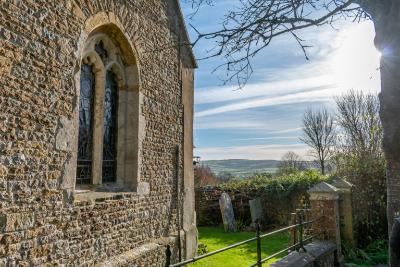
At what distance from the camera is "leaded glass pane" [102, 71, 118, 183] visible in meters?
7.09

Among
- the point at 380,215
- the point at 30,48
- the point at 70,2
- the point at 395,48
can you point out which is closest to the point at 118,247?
the point at 30,48

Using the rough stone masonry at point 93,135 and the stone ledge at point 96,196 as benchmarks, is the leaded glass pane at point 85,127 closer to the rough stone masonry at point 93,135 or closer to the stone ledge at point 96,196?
the rough stone masonry at point 93,135

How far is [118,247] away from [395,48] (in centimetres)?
563

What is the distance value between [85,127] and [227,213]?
10.2 m

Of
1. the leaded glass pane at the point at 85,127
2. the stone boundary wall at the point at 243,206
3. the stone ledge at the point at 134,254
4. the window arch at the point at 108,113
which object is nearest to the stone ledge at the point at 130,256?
the stone ledge at the point at 134,254

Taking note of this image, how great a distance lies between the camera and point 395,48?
2779 mm

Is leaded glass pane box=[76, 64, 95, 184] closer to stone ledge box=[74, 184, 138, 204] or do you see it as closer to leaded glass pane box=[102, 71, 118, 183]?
stone ledge box=[74, 184, 138, 204]

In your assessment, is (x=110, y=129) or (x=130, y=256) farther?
(x=110, y=129)

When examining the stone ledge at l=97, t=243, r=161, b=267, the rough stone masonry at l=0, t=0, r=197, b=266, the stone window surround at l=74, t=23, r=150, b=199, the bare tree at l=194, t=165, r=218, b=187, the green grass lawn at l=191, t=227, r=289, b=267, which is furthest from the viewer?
the bare tree at l=194, t=165, r=218, b=187

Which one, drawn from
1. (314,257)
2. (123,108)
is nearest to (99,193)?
(123,108)

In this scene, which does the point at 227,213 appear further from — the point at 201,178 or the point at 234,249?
the point at 201,178

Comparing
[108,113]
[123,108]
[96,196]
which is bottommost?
[96,196]

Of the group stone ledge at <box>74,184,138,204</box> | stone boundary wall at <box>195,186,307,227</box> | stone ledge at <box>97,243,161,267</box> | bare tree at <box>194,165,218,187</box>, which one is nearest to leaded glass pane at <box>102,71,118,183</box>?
stone ledge at <box>74,184,138,204</box>

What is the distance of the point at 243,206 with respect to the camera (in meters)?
16.5
